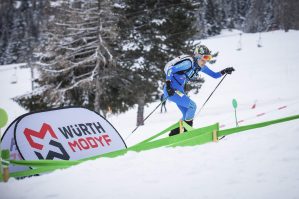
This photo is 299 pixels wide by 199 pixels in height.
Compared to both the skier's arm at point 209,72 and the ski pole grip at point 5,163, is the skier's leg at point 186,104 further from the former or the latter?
the ski pole grip at point 5,163

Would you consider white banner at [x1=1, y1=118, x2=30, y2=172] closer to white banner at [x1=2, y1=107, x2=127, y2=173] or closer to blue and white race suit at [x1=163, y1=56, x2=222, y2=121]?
white banner at [x1=2, y1=107, x2=127, y2=173]

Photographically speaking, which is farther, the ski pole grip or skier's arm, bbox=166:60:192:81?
skier's arm, bbox=166:60:192:81

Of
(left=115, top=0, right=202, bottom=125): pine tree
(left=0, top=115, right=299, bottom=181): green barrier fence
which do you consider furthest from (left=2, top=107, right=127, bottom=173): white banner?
(left=115, top=0, right=202, bottom=125): pine tree

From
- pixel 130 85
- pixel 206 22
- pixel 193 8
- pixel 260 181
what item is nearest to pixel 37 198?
pixel 260 181

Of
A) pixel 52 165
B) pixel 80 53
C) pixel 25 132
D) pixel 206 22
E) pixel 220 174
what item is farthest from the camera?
pixel 206 22

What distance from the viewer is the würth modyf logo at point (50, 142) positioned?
16.3 ft

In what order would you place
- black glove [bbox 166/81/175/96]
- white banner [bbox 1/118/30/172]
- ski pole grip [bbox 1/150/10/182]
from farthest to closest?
black glove [bbox 166/81/175/96] < white banner [bbox 1/118/30/172] < ski pole grip [bbox 1/150/10/182]

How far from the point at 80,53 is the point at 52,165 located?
10.9 meters

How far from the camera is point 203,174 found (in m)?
3.57

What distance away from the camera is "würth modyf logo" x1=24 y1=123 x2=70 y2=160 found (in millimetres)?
4965

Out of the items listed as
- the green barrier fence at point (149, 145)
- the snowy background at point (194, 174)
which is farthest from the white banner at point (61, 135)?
the snowy background at point (194, 174)

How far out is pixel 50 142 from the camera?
516cm

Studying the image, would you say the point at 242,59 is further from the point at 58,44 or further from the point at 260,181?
the point at 260,181

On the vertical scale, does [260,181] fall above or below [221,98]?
above
